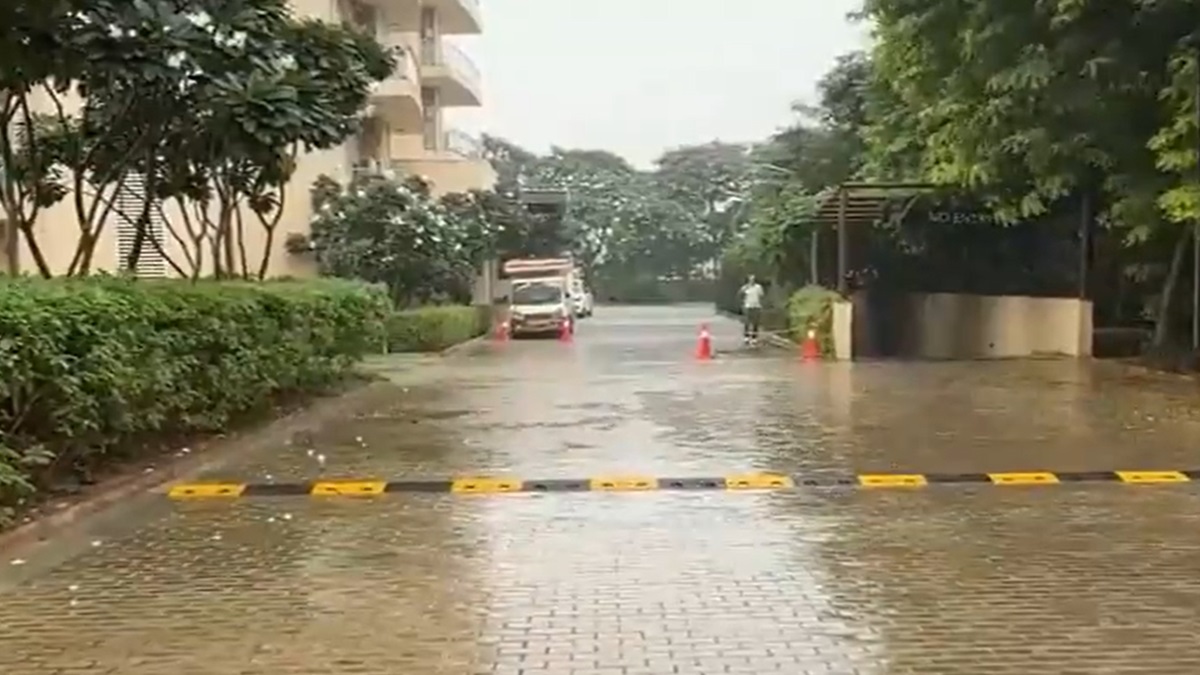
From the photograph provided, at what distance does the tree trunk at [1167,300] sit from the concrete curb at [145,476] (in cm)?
1395

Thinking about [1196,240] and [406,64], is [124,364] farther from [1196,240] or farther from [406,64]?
[406,64]

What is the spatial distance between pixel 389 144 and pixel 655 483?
3455 cm

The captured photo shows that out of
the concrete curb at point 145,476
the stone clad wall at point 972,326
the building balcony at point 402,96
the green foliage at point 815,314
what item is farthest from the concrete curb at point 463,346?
the concrete curb at point 145,476

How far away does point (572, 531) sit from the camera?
10.0 meters

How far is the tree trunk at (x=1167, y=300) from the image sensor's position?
25594mm

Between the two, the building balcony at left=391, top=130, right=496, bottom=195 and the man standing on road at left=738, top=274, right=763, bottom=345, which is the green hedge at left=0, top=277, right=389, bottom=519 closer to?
the man standing on road at left=738, top=274, right=763, bottom=345

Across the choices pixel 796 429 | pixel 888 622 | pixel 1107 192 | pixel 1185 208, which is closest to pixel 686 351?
pixel 1107 192

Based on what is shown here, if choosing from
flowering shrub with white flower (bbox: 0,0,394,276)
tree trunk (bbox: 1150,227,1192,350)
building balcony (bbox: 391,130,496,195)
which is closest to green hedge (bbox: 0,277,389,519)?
flowering shrub with white flower (bbox: 0,0,394,276)

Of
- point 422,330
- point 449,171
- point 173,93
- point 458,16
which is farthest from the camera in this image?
point 458,16

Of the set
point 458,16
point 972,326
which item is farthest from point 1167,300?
point 458,16

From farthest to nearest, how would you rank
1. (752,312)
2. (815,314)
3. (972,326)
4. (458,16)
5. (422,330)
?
(458,16) < (752,312) < (972,326) < (422,330) < (815,314)

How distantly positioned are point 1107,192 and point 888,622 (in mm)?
19610

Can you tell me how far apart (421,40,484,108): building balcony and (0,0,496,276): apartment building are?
4 cm

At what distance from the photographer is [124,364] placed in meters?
11.7
